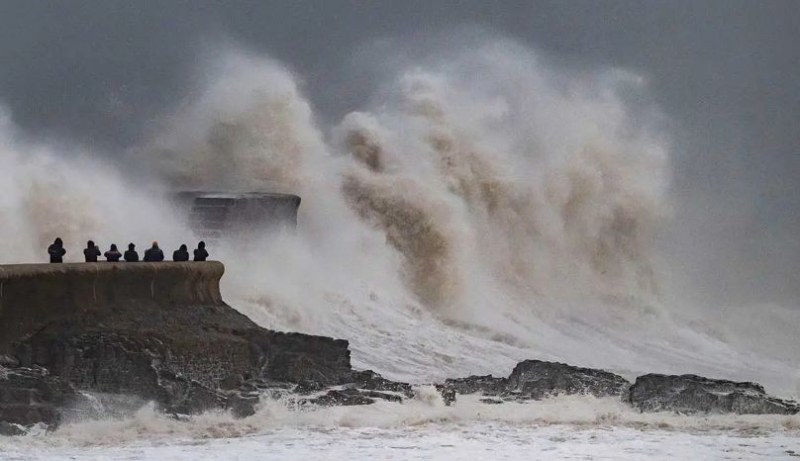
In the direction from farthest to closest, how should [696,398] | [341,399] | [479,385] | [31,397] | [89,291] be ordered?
[479,385] → [696,398] → [341,399] → [89,291] → [31,397]

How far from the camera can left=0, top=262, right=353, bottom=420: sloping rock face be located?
37.8ft

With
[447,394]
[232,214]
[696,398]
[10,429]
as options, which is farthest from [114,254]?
[696,398]

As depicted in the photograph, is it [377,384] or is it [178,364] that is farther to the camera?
[377,384]

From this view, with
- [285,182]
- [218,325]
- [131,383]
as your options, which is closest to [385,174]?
[285,182]

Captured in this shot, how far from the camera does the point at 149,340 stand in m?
12.0

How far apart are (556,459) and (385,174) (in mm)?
11979

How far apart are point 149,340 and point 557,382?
3.94m

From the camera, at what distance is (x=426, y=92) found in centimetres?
2588

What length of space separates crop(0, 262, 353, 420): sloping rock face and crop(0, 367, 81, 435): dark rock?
10 cm

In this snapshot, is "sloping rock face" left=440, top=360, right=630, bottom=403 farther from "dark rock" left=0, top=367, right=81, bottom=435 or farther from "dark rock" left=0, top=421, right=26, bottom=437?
"dark rock" left=0, top=421, right=26, bottom=437

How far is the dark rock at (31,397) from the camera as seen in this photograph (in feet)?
36.0

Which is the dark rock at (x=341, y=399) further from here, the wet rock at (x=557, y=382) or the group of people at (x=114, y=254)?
the group of people at (x=114, y=254)

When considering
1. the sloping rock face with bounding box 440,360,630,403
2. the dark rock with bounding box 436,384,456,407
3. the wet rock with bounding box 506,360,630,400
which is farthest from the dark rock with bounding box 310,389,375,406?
the wet rock with bounding box 506,360,630,400

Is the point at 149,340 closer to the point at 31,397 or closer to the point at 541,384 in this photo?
the point at 31,397
